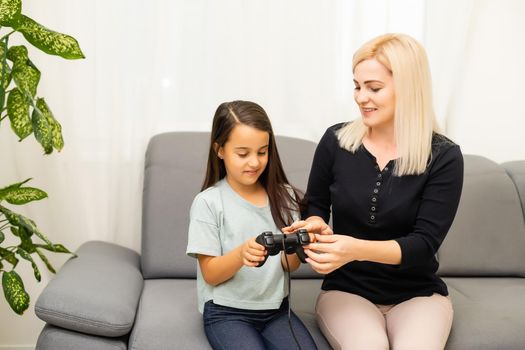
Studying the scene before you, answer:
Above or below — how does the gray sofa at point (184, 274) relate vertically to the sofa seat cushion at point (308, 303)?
above

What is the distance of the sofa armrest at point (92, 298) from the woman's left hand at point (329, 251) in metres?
0.57

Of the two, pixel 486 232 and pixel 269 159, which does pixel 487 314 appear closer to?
pixel 486 232

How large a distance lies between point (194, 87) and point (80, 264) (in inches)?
33.9

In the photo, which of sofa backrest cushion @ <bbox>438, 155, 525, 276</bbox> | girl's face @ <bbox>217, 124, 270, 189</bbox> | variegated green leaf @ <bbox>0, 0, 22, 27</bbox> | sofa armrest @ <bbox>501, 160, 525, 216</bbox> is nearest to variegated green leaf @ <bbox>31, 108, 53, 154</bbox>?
variegated green leaf @ <bbox>0, 0, 22, 27</bbox>

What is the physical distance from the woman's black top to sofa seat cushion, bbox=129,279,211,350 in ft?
1.38

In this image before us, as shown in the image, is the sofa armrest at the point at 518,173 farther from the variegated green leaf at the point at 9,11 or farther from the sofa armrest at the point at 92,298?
the variegated green leaf at the point at 9,11

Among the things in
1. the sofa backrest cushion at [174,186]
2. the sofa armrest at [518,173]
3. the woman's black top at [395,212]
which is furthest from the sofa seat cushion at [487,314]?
the sofa backrest cushion at [174,186]

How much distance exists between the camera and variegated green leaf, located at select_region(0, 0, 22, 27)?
193 cm

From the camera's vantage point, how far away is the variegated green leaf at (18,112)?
204 centimetres

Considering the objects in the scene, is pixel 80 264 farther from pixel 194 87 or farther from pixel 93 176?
pixel 194 87

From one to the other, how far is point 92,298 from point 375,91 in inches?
38.6

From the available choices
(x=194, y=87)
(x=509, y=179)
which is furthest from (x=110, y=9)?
(x=509, y=179)

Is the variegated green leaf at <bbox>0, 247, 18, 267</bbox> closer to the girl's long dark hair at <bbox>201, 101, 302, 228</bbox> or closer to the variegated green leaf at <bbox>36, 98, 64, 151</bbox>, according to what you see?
the variegated green leaf at <bbox>36, 98, 64, 151</bbox>

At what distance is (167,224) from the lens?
263 cm
